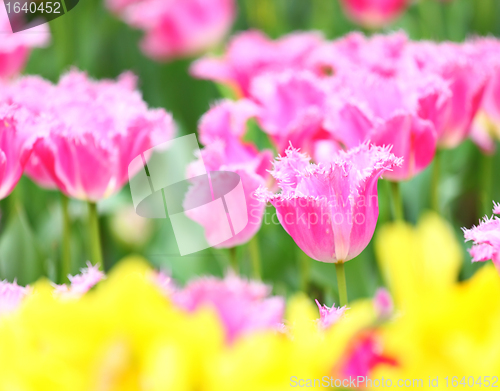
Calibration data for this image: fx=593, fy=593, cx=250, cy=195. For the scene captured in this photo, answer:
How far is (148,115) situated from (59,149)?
0.08m

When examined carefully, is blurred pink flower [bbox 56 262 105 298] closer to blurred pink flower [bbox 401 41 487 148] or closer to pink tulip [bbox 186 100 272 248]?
pink tulip [bbox 186 100 272 248]

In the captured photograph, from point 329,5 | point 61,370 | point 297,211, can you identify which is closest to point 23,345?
point 61,370

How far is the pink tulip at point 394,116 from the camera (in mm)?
451

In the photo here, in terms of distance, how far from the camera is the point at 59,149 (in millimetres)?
458

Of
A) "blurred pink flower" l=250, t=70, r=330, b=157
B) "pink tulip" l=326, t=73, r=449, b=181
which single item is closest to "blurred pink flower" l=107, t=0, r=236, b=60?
"blurred pink flower" l=250, t=70, r=330, b=157

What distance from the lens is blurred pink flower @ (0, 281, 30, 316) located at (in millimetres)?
278

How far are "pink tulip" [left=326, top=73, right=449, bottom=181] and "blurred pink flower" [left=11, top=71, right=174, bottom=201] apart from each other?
0.51ft

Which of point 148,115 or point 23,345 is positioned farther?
point 148,115

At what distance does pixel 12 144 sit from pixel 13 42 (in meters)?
0.37

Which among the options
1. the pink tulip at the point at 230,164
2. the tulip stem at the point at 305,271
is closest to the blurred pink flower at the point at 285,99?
the pink tulip at the point at 230,164

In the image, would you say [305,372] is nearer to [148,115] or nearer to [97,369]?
[97,369]

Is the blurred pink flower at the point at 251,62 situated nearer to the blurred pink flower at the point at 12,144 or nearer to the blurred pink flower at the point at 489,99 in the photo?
the blurred pink flower at the point at 489,99

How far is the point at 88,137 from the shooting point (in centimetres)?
46

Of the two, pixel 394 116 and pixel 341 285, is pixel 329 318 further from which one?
pixel 394 116
